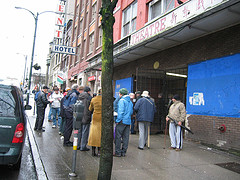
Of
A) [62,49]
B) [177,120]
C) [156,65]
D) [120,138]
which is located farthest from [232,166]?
[62,49]

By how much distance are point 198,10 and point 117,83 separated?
9.30 m

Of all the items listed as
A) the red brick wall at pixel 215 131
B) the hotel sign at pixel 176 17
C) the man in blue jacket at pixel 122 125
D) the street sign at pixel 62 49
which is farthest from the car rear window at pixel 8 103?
the street sign at pixel 62 49

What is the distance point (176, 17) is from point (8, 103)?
20.0 feet

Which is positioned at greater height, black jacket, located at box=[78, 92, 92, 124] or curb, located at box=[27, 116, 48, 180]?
black jacket, located at box=[78, 92, 92, 124]

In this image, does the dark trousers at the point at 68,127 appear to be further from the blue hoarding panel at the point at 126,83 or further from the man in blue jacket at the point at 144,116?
the blue hoarding panel at the point at 126,83

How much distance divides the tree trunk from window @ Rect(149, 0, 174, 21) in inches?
282

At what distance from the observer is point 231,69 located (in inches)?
270

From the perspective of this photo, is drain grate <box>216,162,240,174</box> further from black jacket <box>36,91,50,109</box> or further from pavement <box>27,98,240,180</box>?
black jacket <box>36,91,50,109</box>

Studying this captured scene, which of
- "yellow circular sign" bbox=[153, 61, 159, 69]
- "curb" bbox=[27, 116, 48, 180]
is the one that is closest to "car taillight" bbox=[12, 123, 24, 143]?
"curb" bbox=[27, 116, 48, 180]

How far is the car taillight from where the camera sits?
3982 millimetres

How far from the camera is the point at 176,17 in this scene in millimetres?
7477

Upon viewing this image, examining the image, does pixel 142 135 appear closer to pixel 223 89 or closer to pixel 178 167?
pixel 178 167

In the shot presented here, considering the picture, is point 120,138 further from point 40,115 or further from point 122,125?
point 40,115

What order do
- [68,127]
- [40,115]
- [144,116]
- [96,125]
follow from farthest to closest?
[40,115] < [144,116] < [68,127] < [96,125]
